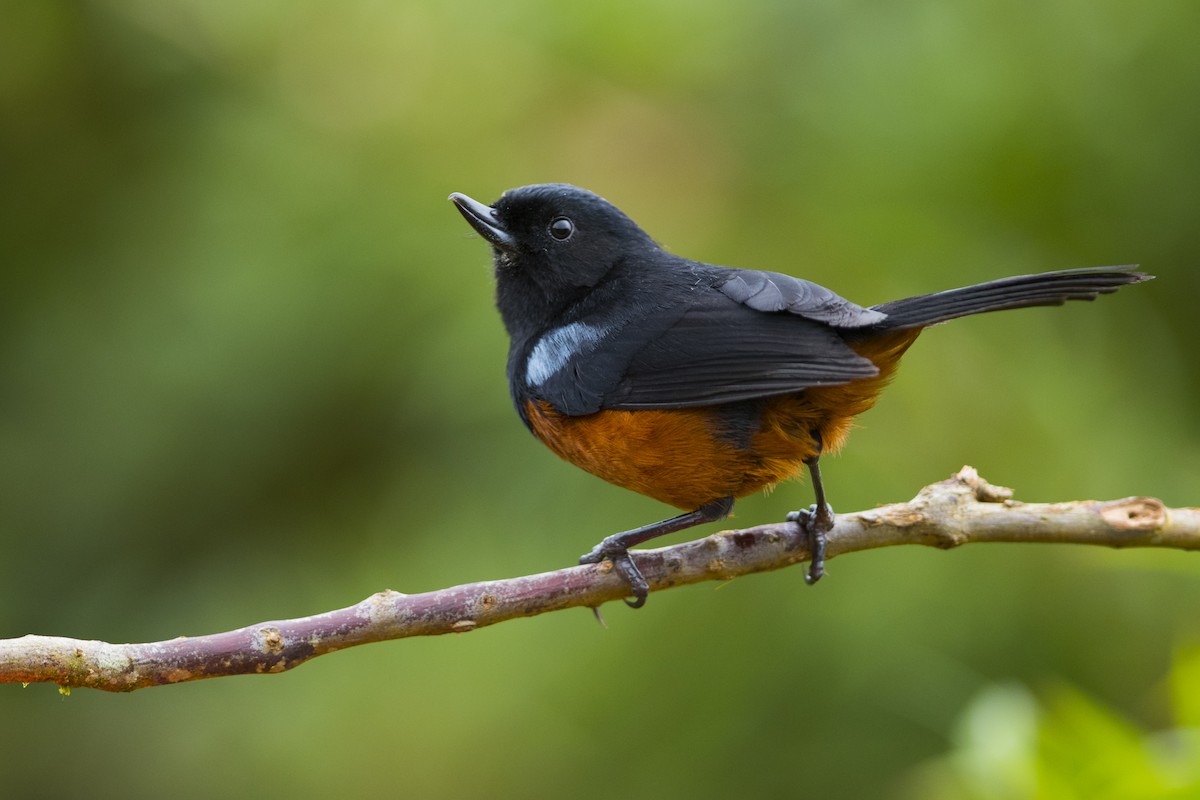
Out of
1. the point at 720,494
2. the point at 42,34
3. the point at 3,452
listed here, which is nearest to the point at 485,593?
the point at 720,494

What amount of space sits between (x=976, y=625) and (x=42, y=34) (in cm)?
447

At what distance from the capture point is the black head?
3424 millimetres

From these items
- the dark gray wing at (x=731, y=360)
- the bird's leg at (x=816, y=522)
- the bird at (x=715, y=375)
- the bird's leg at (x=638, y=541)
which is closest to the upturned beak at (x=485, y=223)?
the bird at (x=715, y=375)

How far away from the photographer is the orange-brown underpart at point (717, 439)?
2891 millimetres

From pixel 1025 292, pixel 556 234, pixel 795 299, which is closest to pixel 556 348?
pixel 556 234

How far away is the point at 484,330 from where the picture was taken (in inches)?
171

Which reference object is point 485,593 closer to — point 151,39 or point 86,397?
point 86,397

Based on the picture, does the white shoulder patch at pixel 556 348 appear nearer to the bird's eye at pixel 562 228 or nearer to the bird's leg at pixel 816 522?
the bird's eye at pixel 562 228

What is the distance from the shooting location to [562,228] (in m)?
3.45

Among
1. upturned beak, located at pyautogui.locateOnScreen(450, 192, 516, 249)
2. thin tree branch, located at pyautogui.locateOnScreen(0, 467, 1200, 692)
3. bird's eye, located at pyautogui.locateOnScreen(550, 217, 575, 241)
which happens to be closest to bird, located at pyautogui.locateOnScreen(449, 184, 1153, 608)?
thin tree branch, located at pyautogui.locateOnScreen(0, 467, 1200, 692)

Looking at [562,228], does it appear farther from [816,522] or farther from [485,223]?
[816,522]

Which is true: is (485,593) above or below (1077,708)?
above

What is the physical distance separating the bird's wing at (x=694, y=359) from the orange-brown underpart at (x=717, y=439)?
0.19ft

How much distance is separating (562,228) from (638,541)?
3.26ft
